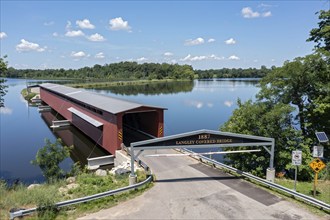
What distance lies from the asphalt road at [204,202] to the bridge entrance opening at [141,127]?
934 centimetres

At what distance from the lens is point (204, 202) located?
1100 cm

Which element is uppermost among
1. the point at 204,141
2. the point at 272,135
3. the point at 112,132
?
the point at 204,141

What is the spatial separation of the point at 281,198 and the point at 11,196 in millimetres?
11073

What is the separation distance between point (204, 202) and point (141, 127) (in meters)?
16.0

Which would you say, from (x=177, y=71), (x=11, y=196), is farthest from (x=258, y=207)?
(x=177, y=71)

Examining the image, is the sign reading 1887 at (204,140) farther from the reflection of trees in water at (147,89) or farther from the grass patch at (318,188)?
the reflection of trees in water at (147,89)

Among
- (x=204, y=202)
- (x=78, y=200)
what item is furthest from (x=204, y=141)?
(x=78, y=200)

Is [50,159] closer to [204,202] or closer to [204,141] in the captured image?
[204,141]

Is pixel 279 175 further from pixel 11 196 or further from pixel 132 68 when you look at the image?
pixel 132 68

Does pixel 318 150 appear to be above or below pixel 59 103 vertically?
above

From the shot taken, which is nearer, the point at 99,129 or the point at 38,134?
the point at 99,129

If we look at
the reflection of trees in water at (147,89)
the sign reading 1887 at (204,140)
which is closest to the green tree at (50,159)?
the sign reading 1887 at (204,140)

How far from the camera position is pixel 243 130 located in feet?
58.2

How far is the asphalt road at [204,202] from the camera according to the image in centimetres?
986
